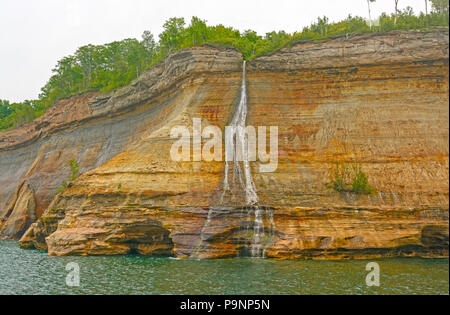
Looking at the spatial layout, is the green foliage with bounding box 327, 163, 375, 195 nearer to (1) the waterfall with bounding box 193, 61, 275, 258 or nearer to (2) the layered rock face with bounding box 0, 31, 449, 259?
(2) the layered rock face with bounding box 0, 31, 449, 259

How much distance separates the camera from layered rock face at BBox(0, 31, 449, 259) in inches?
812

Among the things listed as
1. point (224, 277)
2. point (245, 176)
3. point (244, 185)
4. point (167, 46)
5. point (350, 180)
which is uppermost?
point (167, 46)

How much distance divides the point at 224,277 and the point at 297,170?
10152 millimetres

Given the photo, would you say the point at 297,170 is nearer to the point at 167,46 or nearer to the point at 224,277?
the point at 224,277

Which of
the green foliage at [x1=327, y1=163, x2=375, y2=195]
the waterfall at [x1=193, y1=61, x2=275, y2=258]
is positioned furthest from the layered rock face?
the green foliage at [x1=327, y1=163, x2=375, y2=195]

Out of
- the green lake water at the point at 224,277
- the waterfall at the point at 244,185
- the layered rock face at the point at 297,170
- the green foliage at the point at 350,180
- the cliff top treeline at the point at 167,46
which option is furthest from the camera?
the cliff top treeline at the point at 167,46

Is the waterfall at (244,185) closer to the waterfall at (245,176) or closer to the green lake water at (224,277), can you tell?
the waterfall at (245,176)

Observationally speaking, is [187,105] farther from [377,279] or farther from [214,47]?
[377,279]

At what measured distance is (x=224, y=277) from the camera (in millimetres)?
16094

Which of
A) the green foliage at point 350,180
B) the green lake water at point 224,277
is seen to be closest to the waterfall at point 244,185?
the green lake water at point 224,277

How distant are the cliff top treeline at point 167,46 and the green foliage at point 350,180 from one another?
8.60m

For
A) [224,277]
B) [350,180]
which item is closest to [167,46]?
[350,180]

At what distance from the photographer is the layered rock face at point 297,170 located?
2062 cm

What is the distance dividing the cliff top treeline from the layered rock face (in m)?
2.76
